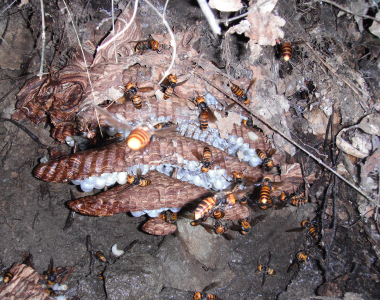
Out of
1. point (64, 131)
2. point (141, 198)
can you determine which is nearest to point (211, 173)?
point (141, 198)

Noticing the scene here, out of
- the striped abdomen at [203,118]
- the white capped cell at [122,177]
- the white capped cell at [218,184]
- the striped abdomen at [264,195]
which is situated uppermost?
the striped abdomen at [203,118]

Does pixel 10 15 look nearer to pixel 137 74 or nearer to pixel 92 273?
pixel 137 74

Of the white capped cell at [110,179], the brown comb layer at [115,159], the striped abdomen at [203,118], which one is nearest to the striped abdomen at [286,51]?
the striped abdomen at [203,118]

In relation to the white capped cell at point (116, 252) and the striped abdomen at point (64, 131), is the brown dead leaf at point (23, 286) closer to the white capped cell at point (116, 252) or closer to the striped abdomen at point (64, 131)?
the white capped cell at point (116, 252)

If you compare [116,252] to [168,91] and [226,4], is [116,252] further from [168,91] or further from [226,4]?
[226,4]

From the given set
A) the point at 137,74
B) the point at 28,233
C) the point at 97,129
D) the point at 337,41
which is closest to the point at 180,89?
the point at 137,74

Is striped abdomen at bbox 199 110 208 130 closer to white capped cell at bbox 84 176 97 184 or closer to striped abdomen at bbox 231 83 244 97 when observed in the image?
striped abdomen at bbox 231 83 244 97

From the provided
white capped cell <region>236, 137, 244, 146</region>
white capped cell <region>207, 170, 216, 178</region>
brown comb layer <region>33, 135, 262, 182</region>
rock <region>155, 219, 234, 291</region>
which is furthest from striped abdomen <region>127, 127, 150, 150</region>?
rock <region>155, 219, 234, 291</region>
